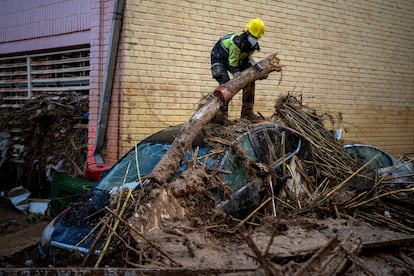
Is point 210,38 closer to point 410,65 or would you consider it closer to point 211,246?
point 211,246

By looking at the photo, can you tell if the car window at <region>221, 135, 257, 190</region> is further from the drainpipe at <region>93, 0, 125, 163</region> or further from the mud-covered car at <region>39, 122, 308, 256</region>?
the drainpipe at <region>93, 0, 125, 163</region>

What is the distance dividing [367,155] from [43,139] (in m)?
6.59

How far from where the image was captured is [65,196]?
7.36 m

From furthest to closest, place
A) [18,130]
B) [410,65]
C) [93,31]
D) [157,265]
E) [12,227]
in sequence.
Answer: [410,65] < [18,130] < [93,31] < [12,227] < [157,265]

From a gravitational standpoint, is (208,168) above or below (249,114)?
below

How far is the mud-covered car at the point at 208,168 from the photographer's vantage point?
4.52 metres

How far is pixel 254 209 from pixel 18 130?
692cm

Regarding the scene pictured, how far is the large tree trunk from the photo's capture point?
15.6 feet

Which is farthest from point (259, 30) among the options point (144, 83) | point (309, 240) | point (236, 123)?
point (309, 240)

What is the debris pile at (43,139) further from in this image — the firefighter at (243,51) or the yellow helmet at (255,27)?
the yellow helmet at (255,27)

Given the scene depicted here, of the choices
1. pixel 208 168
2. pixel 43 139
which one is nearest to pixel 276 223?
pixel 208 168

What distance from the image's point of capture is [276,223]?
281 centimetres

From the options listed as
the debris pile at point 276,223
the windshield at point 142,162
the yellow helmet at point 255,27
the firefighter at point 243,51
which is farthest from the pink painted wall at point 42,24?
the debris pile at point 276,223

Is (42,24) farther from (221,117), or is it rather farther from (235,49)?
(221,117)
